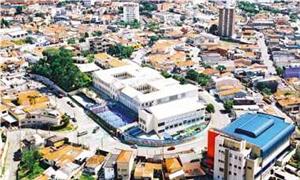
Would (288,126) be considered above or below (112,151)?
above

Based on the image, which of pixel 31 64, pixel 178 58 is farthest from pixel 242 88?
pixel 31 64

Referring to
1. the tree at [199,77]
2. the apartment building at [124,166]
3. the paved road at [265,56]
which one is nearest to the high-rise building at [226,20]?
the paved road at [265,56]

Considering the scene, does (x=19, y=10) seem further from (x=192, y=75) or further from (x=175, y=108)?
(x=175, y=108)

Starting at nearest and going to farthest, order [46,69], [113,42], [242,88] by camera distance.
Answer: [242,88] < [46,69] < [113,42]

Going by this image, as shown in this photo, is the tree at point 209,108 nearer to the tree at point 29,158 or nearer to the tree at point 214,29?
the tree at point 29,158

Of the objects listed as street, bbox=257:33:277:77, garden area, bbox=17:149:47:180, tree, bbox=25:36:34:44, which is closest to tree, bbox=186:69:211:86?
street, bbox=257:33:277:77

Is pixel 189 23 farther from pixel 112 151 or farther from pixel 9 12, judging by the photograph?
pixel 112 151

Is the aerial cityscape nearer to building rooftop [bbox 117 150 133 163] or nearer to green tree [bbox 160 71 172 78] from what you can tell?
building rooftop [bbox 117 150 133 163]
